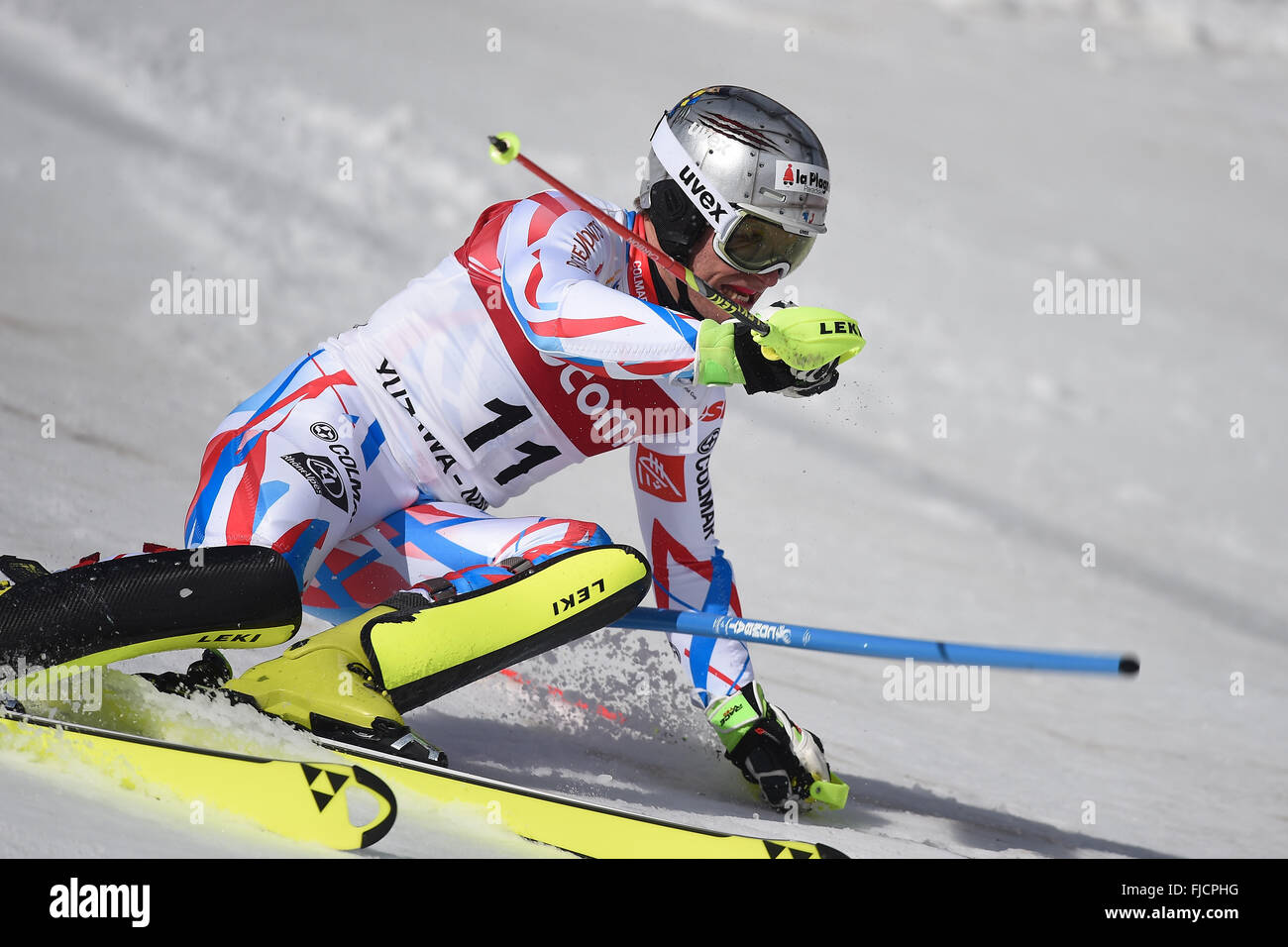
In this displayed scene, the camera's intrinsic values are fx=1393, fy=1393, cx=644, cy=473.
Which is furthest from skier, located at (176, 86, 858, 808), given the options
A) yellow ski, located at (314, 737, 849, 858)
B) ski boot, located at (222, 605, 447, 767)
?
yellow ski, located at (314, 737, 849, 858)

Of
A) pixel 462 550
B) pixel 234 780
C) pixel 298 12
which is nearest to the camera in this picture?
pixel 234 780

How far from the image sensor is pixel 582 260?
3148 millimetres

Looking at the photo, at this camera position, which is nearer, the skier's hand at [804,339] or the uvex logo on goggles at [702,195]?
the skier's hand at [804,339]

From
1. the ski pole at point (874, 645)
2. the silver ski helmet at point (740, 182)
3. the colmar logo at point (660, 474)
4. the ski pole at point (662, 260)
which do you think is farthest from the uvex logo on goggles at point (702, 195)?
the ski pole at point (874, 645)

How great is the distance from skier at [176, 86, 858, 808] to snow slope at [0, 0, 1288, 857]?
0.42m

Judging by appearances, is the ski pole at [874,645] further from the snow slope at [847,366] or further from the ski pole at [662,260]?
the ski pole at [662,260]

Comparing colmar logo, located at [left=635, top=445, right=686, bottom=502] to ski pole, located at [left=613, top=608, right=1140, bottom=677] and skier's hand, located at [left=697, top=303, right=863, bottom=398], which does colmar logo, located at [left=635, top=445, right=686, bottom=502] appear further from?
skier's hand, located at [left=697, top=303, right=863, bottom=398]

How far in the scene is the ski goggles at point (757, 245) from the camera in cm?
318

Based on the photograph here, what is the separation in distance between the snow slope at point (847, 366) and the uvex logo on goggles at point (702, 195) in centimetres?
137

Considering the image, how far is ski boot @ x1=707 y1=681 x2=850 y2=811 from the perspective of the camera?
3584mm

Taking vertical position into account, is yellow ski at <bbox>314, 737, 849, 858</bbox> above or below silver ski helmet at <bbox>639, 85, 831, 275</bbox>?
below

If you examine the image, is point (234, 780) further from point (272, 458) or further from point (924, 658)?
point (924, 658)

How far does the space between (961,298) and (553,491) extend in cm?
449
